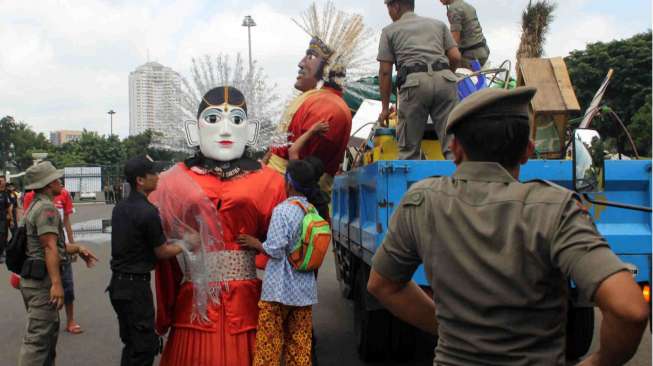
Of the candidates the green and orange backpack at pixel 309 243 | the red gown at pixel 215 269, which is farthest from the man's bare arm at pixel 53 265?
the green and orange backpack at pixel 309 243

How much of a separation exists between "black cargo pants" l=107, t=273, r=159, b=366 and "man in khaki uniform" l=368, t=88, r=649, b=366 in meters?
2.47

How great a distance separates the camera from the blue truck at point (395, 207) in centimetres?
419

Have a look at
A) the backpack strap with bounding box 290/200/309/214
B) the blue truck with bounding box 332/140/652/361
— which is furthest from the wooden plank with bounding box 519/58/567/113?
the backpack strap with bounding box 290/200/309/214

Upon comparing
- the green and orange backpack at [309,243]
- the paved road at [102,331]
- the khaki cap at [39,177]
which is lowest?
the paved road at [102,331]

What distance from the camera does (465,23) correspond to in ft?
21.4

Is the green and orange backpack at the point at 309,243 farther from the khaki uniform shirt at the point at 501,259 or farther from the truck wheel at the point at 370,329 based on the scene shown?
the khaki uniform shirt at the point at 501,259

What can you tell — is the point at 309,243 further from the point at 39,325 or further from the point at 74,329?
the point at 74,329

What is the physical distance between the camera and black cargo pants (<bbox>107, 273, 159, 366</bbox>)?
4137 millimetres

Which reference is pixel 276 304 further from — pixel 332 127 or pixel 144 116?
pixel 144 116

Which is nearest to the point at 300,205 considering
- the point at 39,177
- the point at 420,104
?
the point at 420,104

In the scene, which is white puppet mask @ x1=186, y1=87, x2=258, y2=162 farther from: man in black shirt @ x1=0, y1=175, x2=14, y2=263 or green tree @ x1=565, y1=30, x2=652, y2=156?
green tree @ x1=565, y1=30, x2=652, y2=156

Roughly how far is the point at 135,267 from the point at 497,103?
9.25 ft

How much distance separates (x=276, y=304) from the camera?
4078 millimetres

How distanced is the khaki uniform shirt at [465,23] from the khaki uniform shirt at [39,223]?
12.2 ft
